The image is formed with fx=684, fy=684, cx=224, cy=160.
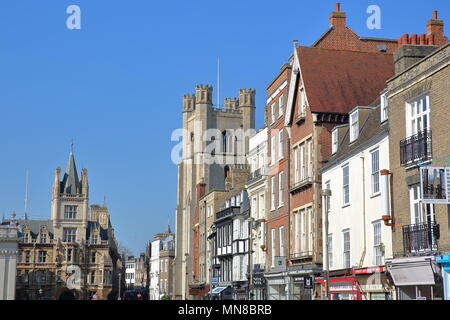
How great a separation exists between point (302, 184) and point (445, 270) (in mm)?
15358

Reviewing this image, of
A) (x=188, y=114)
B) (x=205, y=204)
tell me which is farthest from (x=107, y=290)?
(x=205, y=204)

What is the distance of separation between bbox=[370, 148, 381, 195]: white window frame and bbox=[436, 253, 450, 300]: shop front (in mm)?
6525

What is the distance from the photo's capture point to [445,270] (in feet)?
68.2

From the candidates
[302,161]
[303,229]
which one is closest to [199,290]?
[303,229]

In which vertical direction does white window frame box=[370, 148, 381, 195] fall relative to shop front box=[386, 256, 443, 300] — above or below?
above

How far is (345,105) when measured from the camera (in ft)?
116

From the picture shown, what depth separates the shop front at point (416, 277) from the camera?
2139 centimetres

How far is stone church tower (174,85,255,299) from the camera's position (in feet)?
390

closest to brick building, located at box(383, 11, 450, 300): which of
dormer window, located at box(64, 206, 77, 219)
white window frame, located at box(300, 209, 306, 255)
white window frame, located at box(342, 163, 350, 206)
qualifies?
white window frame, located at box(342, 163, 350, 206)

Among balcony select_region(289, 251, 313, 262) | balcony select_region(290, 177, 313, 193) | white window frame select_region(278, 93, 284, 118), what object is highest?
white window frame select_region(278, 93, 284, 118)

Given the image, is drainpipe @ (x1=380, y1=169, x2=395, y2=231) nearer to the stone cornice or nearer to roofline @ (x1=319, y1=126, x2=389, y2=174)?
roofline @ (x1=319, y1=126, x2=389, y2=174)

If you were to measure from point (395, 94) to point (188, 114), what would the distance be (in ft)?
357

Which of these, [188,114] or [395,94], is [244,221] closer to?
[395,94]

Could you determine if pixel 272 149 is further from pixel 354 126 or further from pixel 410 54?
pixel 410 54
